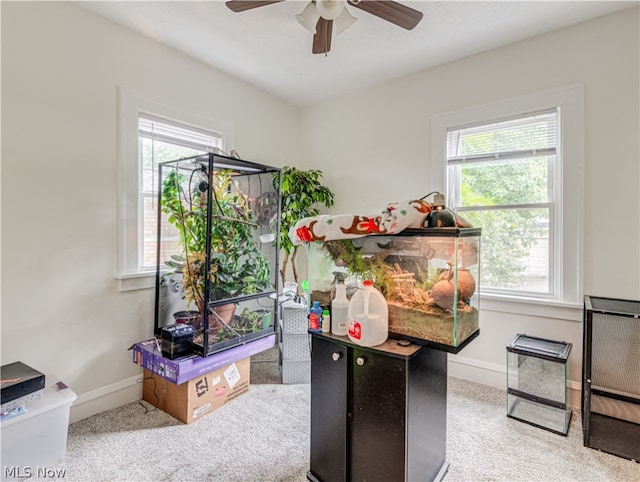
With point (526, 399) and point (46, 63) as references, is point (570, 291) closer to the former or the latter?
point (526, 399)

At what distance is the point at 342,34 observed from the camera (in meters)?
2.33

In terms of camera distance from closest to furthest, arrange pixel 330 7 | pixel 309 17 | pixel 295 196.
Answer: pixel 330 7 → pixel 309 17 → pixel 295 196

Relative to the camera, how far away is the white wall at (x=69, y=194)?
1.81 m

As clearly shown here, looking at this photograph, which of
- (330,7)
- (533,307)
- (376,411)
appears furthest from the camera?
(533,307)

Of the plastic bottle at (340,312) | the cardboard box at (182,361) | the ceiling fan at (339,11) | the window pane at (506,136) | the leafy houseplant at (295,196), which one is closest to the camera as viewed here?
the plastic bottle at (340,312)

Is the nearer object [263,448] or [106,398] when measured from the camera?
[263,448]

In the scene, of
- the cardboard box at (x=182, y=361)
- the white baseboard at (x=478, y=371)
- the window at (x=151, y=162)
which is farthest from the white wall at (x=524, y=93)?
the cardboard box at (x=182, y=361)

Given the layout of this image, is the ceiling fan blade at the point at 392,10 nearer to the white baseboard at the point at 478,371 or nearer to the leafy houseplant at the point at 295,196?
the leafy houseplant at the point at 295,196

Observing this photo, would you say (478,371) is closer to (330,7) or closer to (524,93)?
(524,93)

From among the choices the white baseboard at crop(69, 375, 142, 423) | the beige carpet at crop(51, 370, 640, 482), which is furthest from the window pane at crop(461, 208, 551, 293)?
the white baseboard at crop(69, 375, 142, 423)

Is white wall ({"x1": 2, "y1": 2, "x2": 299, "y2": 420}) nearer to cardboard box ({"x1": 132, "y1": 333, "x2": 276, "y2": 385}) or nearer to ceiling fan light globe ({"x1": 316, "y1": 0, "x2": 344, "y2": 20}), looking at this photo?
cardboard box ({"x1": 132, "y1": 333, "x2": 276, "y2": 385})

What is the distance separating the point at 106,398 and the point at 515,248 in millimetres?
3171

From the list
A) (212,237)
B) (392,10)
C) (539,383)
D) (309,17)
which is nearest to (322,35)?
(309,17)

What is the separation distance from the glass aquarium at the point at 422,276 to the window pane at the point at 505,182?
48.5 inches
